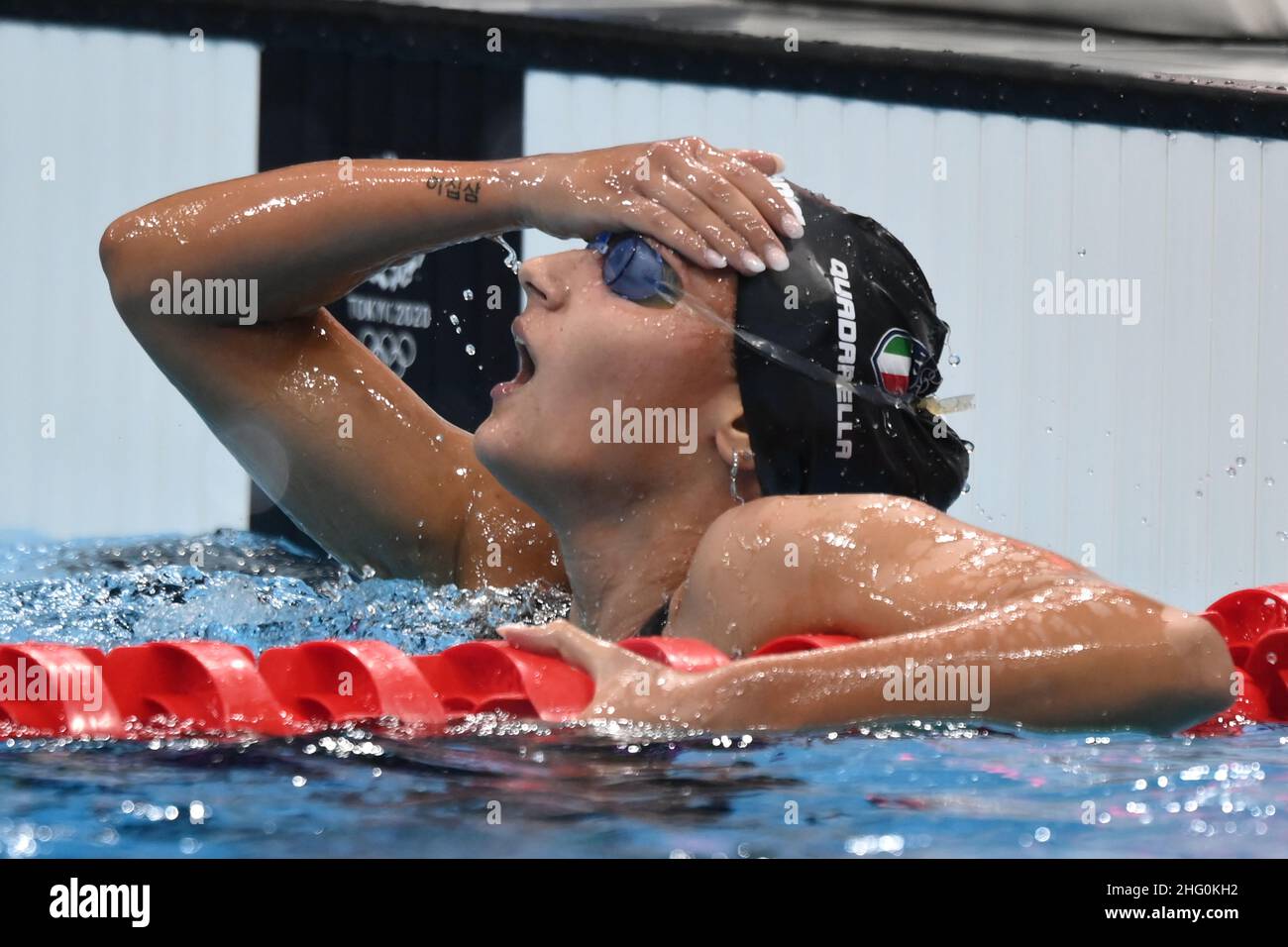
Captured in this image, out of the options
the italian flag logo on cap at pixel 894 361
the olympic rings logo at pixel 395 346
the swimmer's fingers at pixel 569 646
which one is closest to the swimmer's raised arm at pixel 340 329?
the italian flag logo on cap at pixel 894 361

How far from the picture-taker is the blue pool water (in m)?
1.20

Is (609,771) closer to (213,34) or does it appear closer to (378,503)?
(378,503)

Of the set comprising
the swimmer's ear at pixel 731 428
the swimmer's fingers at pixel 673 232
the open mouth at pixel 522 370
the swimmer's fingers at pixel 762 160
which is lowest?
the swimmer's ear at pixel 731 428

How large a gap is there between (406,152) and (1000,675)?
5.70 meters

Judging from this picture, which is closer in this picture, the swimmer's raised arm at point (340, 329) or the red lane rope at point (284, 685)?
the red lane rope at point (284, 685)

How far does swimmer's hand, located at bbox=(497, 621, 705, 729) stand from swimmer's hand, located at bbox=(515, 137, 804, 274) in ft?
2.27

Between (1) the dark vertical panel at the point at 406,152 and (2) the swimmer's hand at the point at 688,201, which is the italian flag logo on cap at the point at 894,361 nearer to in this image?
(2) the swimmer's hand at the point at 688,201

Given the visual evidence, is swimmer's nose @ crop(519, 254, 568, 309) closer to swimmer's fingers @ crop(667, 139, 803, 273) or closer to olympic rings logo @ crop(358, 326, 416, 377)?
swimmer's fingers @ crop(667, 139, 803, 273)

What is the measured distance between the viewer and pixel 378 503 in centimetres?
284

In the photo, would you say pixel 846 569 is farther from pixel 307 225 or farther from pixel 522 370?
pixel 307 225

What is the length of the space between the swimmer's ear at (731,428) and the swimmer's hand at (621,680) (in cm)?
55

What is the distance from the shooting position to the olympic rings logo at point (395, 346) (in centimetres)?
675

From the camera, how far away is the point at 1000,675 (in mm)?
1716

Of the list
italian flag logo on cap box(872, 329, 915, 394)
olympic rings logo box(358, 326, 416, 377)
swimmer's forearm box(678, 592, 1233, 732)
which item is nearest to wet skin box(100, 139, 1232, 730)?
swimmer's forearm box(678, 592, 1233, 732)
